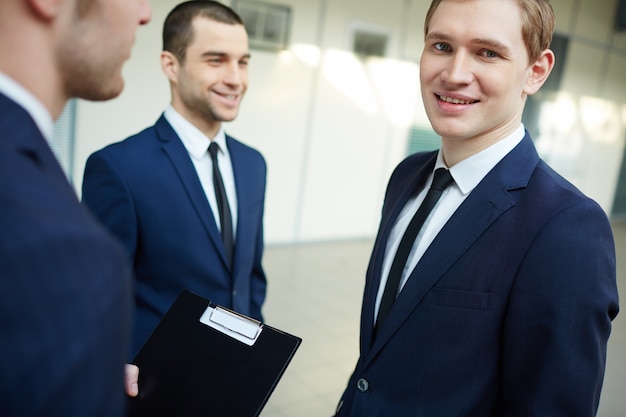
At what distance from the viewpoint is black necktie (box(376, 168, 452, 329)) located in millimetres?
1397

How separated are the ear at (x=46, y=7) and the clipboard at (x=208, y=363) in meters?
0.77

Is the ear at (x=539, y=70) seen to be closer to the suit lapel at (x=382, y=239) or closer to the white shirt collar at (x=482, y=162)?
the white shirt collar at (x=482, y=162)

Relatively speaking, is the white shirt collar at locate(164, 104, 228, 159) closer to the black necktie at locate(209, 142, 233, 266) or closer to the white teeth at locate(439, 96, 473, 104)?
the black necktie at locate(209, 142, 233, 266)

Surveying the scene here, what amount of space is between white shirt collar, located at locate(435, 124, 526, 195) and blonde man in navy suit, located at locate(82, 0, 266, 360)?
0.94m

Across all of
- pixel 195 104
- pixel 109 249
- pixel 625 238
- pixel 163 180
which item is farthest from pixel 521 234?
pixel 625 238

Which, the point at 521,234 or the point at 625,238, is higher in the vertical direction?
the point at 521,234

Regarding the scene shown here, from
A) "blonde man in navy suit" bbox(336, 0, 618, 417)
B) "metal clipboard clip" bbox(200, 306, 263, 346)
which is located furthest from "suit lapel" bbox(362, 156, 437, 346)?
"metal clipboard clip" bbox(200, 306, 263, 346)

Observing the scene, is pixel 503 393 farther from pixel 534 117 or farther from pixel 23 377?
pixel 534 117

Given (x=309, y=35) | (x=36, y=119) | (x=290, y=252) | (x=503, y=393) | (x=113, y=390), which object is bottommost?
(x=290, y=252)

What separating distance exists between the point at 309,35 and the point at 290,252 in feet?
8.53

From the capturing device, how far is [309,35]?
5.89 metres

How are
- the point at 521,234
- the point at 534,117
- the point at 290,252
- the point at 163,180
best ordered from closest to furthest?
the point at 521,234 < the point at 163,180 < the point at 290,252 < the point at 534,117

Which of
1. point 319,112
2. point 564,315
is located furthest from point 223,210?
point 319,112

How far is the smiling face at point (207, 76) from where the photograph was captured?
2.08 meters
